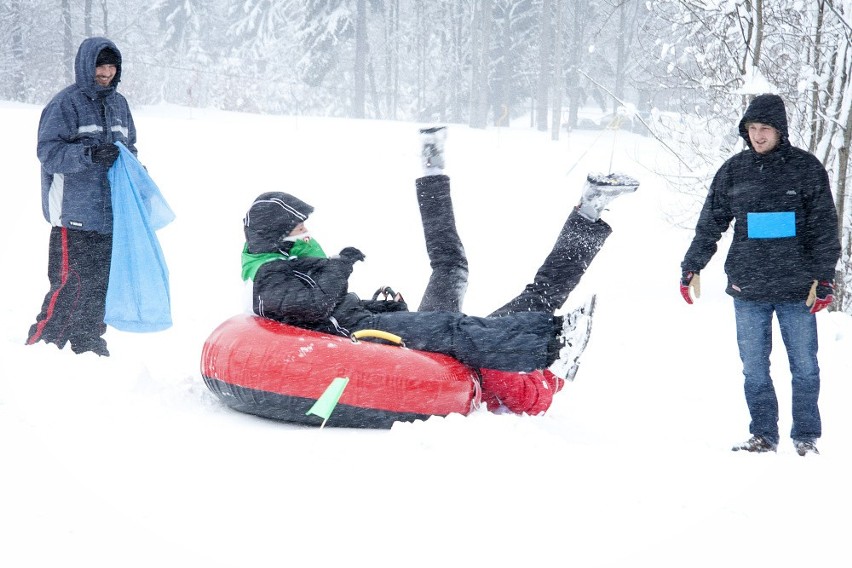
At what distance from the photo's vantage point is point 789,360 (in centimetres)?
401

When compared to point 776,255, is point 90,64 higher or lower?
higher

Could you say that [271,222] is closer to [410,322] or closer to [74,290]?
[410,322]

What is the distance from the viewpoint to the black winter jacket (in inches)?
156

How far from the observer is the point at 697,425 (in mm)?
5078

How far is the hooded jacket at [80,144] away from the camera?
14.8ft

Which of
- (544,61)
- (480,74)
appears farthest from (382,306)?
(544,61)

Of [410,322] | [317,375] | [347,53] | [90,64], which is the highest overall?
[347,53]

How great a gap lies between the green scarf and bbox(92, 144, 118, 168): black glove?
43.8 inches

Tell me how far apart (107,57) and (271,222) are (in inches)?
64.1

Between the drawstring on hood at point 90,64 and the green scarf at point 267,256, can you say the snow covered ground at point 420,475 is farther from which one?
the drawstring on hood at point 90,64

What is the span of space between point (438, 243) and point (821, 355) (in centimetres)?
314

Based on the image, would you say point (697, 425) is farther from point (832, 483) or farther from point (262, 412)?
point (262, 412)

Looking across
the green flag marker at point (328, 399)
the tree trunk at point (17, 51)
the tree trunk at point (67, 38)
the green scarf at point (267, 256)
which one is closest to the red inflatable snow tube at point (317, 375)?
the green flag marker at point (328, 399)

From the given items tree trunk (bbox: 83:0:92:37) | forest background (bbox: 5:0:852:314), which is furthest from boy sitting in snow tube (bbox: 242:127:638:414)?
tree trunk (bbox: 83:0:92:37)
